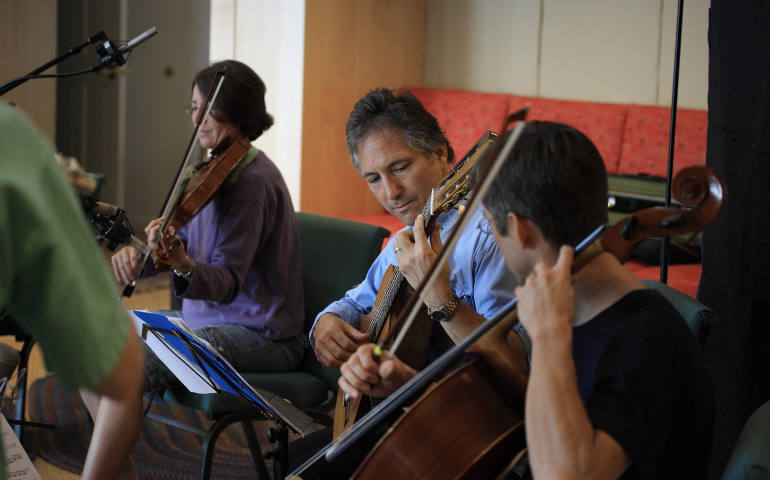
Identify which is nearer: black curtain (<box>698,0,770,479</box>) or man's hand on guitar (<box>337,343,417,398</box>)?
man's hand on guitar (<box>337,343,417,398</box>)

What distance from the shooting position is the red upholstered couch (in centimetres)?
345

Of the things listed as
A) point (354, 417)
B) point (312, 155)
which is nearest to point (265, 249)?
point (354, 417)

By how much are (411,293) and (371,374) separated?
41 centimetres

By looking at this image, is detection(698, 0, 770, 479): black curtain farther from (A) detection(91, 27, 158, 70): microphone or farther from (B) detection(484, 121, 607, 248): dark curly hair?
(A) detection(91, 27, 158, 70): microphone

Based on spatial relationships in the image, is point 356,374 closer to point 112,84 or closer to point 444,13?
point 444,13

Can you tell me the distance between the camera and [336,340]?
1650 mm

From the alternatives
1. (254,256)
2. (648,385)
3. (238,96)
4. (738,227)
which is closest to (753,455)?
(648,385)

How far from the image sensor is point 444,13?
4.70m

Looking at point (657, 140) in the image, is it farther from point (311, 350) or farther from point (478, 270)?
point (478, 270)

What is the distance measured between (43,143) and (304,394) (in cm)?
148

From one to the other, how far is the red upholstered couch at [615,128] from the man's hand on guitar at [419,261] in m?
1.74

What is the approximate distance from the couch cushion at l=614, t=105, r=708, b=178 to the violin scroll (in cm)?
272

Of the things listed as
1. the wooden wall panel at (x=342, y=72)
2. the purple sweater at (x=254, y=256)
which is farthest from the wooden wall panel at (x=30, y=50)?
the purple sweater at (x=254, y=256)

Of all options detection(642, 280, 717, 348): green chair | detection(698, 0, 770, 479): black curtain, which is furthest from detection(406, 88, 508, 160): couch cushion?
detection(642, 280, 717, 348): green chair
